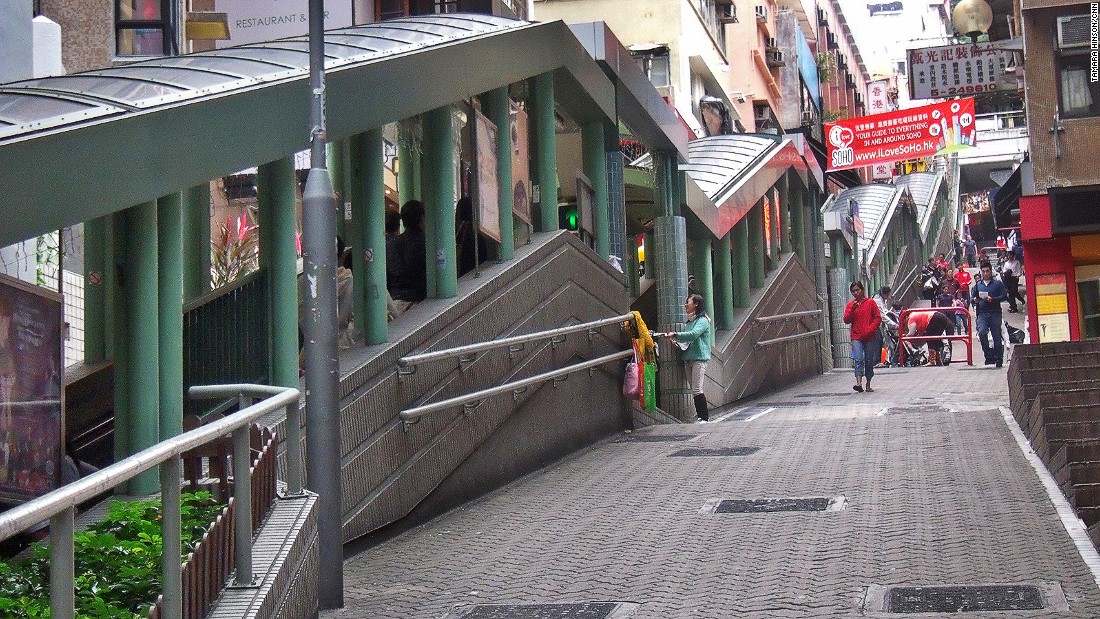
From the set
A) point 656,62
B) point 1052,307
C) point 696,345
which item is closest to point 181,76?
point 696,345

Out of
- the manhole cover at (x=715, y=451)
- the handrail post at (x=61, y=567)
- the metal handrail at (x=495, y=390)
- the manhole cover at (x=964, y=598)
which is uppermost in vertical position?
the metal handrail at (x=495, y=390)

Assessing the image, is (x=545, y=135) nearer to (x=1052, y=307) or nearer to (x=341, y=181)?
(x=341, y=181)

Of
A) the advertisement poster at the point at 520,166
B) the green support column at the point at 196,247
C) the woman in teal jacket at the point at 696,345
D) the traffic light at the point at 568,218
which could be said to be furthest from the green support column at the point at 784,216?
the green support column at the point at 196,247

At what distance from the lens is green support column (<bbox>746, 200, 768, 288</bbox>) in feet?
74.4

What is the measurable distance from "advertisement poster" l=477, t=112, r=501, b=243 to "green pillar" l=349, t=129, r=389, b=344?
1.92 metres

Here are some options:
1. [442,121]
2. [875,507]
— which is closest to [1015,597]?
[875,507]

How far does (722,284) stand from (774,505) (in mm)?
11270

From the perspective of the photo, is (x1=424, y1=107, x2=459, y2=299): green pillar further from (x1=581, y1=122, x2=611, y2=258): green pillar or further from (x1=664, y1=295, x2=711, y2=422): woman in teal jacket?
(x1=664, y1=295, x2=711, y2=422): woman in teal jacket

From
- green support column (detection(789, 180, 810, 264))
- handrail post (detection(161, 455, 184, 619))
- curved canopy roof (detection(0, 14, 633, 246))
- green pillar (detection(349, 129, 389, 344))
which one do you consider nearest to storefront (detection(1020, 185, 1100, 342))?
green support column (detection(789, 180, 810, 264))

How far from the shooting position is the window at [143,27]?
15.9m

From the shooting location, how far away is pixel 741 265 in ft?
71.1

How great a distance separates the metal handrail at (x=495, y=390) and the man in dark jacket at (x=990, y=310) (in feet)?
38.4

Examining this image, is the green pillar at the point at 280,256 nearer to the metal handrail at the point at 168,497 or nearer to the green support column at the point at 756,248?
the metal handrail at the point at 168,497

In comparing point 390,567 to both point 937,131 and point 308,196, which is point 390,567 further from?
point 937,131
